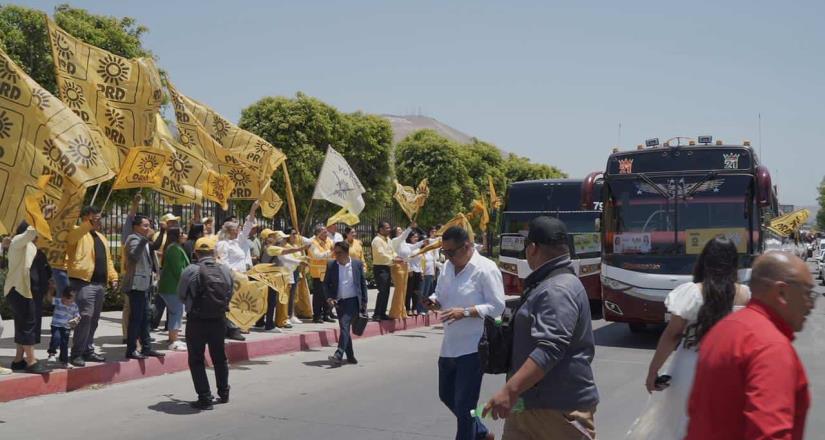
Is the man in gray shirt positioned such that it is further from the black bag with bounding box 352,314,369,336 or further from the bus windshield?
the bus windshield

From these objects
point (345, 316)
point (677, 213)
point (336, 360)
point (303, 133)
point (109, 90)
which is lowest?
point (336, 360)

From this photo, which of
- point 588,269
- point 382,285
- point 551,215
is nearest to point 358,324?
point 382,285

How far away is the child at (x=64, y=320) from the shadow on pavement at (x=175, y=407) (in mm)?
1498

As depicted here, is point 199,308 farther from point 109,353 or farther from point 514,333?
point 514,333

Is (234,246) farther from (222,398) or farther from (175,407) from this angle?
(175,407)

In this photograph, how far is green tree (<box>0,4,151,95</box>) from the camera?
15.6 meters

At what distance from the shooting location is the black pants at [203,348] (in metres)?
8.12

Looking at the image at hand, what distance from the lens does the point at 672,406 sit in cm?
452

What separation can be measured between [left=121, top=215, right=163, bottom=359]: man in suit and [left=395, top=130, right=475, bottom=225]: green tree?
22.9 meters

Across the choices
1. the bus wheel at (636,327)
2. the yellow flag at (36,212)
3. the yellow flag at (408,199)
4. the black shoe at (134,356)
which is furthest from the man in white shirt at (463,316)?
the yellow flag at (408,199)

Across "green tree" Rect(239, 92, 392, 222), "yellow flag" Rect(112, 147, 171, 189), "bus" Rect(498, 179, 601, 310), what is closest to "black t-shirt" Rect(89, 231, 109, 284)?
"yellow flag" Rect(112, 147, 171, 189)

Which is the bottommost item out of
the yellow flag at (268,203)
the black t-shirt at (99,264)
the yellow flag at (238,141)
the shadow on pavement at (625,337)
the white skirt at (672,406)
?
the shadow on pavement at (625,337)

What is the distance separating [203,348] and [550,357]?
521 centimetres

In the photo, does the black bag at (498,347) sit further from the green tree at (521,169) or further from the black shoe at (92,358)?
the green tree at (521,169)
